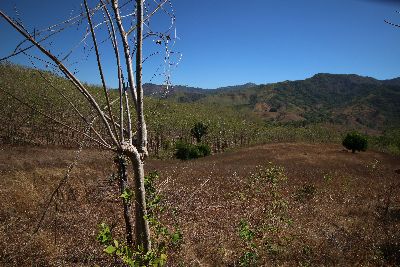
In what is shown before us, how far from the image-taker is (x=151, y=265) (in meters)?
2.71

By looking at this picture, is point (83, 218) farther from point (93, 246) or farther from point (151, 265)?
point (151, 265)

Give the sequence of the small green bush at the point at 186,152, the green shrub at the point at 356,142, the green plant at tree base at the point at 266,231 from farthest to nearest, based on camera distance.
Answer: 1. the small green bush at the point at 186,152
2. the green shrub at the point at 356,142
3. the green plant at tree base at the point at 266,231

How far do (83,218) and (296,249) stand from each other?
5.07 meters

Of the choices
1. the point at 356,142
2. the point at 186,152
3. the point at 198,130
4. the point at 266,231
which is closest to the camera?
the point at 266,231

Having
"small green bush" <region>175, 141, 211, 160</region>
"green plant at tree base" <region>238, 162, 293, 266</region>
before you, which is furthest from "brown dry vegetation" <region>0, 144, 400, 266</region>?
"small green bush" <region>175, 141, 211, 160</region>

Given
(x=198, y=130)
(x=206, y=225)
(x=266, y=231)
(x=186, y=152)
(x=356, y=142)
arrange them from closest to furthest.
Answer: (x=266, y=231) → (x=206, y=225) → (x=356, y=142) → (x=186, y=152) → (x=198, y=130)

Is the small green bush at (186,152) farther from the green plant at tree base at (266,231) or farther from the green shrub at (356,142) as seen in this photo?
the green plant at tree base at (266,231)

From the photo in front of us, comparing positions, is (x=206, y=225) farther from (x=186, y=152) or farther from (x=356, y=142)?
(x=356, y=142)

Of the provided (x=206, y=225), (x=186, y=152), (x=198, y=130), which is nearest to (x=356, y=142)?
(x=186, y=152)

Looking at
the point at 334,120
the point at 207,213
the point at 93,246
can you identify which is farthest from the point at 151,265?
the point at 334,120

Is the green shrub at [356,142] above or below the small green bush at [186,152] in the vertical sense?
above

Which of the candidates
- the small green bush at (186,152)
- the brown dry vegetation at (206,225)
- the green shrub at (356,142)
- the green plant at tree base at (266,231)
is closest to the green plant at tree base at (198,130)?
the small green bush at (186,152)

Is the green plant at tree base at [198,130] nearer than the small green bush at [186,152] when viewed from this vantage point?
No

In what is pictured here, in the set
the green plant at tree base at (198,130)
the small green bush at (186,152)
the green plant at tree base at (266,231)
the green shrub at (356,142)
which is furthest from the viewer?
the green plant at tree base at (198,130)
